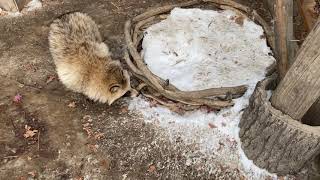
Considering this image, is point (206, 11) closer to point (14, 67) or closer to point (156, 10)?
point (156, 10)

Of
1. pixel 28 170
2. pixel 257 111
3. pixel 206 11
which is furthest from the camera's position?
pixel 206 11

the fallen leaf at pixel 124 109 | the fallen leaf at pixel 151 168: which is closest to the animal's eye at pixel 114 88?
the fallen leaf at pixel 124 109

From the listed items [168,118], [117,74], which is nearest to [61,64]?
[117,74]

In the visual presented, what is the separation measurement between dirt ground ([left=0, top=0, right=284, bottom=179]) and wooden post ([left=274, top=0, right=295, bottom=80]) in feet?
4.53

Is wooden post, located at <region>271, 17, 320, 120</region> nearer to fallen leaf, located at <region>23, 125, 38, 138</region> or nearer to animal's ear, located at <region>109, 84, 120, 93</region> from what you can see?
animal's ear, located at <region>109, 84, 120, 93</region>

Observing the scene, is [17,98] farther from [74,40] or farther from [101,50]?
[101,50]

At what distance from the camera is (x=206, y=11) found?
5.80 meters

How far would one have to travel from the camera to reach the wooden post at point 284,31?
174 inches

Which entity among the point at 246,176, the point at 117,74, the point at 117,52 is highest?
the point at 117,74

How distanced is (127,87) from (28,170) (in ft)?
4.73

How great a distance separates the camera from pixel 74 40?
4887mm

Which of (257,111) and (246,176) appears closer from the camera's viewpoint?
(257,111)

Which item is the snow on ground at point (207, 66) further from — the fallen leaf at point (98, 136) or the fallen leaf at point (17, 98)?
the fallen leaf at point (17, 98)

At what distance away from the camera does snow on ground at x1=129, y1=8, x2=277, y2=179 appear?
451 centimetres
